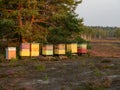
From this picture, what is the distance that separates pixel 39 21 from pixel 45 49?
4195 millimetres

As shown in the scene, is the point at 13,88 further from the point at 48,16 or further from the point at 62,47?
the point at 48,16

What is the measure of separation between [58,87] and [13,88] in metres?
1.67

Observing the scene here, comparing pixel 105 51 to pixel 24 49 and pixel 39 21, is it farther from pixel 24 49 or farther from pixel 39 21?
pixel 24 49

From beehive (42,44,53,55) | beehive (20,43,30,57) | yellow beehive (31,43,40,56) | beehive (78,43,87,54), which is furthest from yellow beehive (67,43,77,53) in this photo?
beehive (20,43,30,57)

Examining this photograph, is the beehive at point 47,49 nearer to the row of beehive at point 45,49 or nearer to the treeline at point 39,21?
the row of beehive at point 45,49

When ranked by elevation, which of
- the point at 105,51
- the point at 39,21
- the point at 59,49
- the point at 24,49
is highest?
the point at 39,21

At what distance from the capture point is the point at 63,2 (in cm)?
3569

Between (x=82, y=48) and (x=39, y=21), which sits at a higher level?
(x=39, y=21)

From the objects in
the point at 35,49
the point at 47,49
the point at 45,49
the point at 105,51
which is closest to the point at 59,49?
the point at 47,49

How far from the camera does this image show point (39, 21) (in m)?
34.6

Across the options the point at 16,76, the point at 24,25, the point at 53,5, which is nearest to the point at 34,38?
the point at 24,25

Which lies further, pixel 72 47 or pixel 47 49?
pixel 72 47

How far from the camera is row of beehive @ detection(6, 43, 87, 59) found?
96.2 ft

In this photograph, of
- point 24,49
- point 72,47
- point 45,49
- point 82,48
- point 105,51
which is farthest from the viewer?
point 105,51
